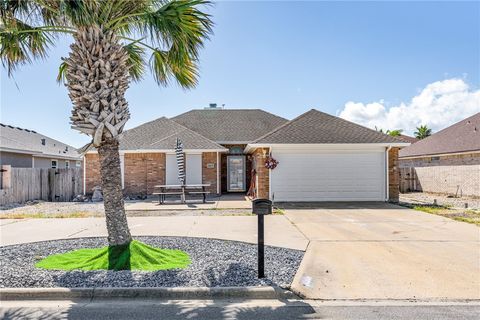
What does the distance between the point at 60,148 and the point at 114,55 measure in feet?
86.5

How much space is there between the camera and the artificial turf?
580cm

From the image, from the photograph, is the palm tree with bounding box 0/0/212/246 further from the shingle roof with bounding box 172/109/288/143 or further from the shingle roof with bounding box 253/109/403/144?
the shingle roof with bounding box 172/109/288/143

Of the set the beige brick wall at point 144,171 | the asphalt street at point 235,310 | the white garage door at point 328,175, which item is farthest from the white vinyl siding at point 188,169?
the asphalt street at point 235,310

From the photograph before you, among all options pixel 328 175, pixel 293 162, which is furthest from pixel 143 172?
pixel 328 175

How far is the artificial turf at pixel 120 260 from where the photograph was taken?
19.0ft

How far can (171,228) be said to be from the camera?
9.65 m

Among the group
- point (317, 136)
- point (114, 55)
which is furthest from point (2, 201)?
point (317, 136)

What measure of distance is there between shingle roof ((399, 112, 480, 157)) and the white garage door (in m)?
6.40

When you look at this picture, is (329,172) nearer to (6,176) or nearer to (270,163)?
(270,163)

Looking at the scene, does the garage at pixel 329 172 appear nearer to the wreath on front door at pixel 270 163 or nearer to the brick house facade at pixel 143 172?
the wreath on front door at pixel 270 163

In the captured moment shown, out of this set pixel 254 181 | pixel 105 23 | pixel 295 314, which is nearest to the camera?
pixel 295 314

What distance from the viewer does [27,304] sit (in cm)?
459

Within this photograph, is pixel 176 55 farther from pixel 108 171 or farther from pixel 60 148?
pixel 60 148

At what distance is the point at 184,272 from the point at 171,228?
4267 millimetres
